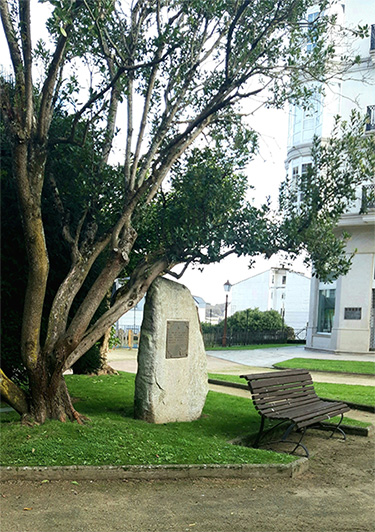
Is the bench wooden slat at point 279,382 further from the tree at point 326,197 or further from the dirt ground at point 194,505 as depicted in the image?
the tree at point 326,197

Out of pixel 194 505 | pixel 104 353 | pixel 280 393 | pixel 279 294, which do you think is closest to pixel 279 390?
pixel 280 393

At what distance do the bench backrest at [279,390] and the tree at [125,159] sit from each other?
2132 mm

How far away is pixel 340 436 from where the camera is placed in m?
9.44

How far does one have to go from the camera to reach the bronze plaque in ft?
30.3

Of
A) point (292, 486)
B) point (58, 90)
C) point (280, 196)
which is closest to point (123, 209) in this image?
point (58, 90)

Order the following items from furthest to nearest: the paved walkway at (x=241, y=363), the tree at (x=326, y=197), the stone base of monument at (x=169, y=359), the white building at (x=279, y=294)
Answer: the white building at (x=279, y=294), the paved walkway at (x=241, y=363), the tree at (x=326, y=197), the stone base of monument at (x=169, y=359)

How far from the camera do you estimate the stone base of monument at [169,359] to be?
8.98m

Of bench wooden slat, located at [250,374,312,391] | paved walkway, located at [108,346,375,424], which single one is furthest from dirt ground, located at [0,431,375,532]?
paved walkway, located at [108,346,375,424]

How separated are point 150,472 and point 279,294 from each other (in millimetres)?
56786

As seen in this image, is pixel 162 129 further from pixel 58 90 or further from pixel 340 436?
pixel 340 436

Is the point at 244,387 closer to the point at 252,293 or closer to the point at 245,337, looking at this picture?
the point at 245,337

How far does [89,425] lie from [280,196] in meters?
5.14

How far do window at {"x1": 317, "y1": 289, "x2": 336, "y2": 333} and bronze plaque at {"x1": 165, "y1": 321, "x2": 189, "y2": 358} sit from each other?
68.4 ft

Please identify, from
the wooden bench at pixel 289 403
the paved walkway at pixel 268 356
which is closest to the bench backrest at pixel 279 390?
the wooden bench at pixel 289 403
